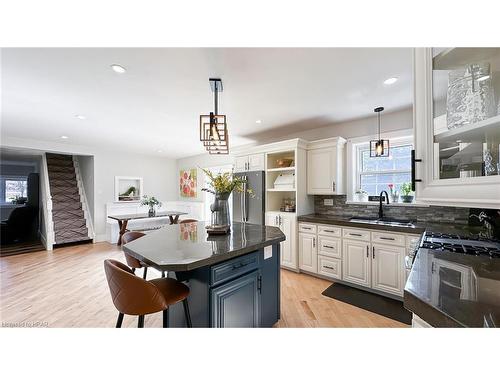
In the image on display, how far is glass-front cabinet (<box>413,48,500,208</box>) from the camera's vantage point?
79cm

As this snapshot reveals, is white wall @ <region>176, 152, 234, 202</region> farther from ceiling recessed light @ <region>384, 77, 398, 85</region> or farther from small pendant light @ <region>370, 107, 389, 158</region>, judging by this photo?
ceiling recessed light @ <region>384, 77, 398, 85</region>

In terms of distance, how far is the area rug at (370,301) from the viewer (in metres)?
2.28

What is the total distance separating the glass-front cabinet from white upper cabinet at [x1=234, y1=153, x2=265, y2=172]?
2.98 metres

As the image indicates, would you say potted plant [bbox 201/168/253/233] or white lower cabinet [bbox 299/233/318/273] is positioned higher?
potted plant [bbox 201/168/253/233]

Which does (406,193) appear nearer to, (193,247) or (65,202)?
(193,247)

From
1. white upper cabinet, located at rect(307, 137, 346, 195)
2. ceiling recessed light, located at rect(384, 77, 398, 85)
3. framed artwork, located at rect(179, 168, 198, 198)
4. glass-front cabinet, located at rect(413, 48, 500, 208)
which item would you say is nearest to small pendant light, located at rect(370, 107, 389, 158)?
white upper cabinet, located at rect(307, 137, 346, 195)

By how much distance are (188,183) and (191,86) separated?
16.3ft

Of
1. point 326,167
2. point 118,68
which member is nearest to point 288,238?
point 326,167

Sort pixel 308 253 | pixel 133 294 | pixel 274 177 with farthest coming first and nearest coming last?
pixel 274 177 < pixel 308 253 < pixel 133 294

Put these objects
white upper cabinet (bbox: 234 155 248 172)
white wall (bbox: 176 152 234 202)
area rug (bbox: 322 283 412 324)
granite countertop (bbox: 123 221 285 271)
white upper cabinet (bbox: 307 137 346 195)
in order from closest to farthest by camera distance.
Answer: granite countertop (bbox: 123 221 285 271)
area rug (bbox: 322 283 412 324)
white upper cabinet (bbox: 307 137 346 195)
white upper cabinet (bbox: 234 155 248 172)
white wall (bbox: 176 152 234 202)

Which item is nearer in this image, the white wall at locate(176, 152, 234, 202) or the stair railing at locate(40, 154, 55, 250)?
the stair railing at locate(40, 154, 55, 250)

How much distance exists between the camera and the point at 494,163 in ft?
2.51

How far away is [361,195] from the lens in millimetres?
3426

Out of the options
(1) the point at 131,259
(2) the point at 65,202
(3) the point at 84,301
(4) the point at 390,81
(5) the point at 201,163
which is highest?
(4) the point at 390,81
